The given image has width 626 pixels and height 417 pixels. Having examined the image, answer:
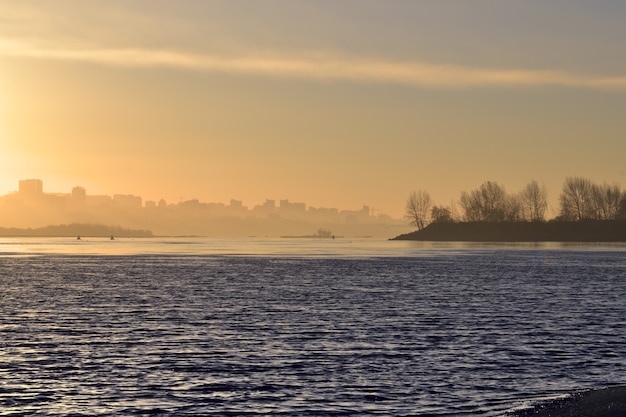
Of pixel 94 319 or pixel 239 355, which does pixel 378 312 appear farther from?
pixel 239 355

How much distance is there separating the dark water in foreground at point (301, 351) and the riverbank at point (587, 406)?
1.36 metres

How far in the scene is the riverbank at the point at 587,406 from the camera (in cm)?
2572

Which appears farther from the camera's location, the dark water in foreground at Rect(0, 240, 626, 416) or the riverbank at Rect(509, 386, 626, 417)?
the dark water in foreground at Rect(0, 240, 626, 416)

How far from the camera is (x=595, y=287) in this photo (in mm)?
91312

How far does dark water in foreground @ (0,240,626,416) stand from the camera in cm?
2965

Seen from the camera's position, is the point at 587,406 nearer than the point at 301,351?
Yes

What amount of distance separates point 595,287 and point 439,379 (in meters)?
62.8

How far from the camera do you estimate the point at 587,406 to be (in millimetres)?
26641

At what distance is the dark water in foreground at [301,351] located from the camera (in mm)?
29645

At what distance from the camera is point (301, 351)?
41.4 metres

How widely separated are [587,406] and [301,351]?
1733cm

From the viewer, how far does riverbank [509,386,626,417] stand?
25.7 meters

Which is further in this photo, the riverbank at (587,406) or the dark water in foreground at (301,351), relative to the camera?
the dark water in foreground at (301,351)

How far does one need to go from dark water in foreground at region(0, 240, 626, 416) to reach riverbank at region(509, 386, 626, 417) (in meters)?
1.36
